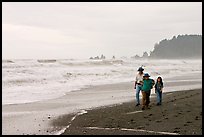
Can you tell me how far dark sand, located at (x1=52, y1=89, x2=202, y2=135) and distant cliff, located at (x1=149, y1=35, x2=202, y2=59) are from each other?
148644mm

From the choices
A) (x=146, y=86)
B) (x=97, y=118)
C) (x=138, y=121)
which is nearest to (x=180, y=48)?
(x=146, y=86)

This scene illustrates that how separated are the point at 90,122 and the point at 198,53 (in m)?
158

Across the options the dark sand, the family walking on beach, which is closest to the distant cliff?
the family walking on beach

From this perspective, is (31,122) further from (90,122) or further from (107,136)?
(107,136)

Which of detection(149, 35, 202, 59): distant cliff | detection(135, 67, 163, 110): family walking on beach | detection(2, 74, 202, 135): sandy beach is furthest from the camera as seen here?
detection(149, 35, 202, 59): distant cliff

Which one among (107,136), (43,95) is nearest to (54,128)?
(107,136)

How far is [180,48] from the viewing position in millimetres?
166750

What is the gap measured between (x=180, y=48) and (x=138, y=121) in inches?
6371

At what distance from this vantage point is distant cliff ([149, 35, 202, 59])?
161 metres

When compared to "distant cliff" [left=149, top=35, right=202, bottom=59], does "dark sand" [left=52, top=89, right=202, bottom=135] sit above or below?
below

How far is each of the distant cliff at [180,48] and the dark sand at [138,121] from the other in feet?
488

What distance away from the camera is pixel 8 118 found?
36.9 ft

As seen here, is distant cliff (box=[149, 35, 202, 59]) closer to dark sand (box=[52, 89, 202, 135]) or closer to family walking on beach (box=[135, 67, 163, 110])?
family walking on beach (box=[135, 67, 163, 110])

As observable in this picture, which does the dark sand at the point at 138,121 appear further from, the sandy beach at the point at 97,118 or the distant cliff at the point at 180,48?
the distant cliff at the point at 180,48
